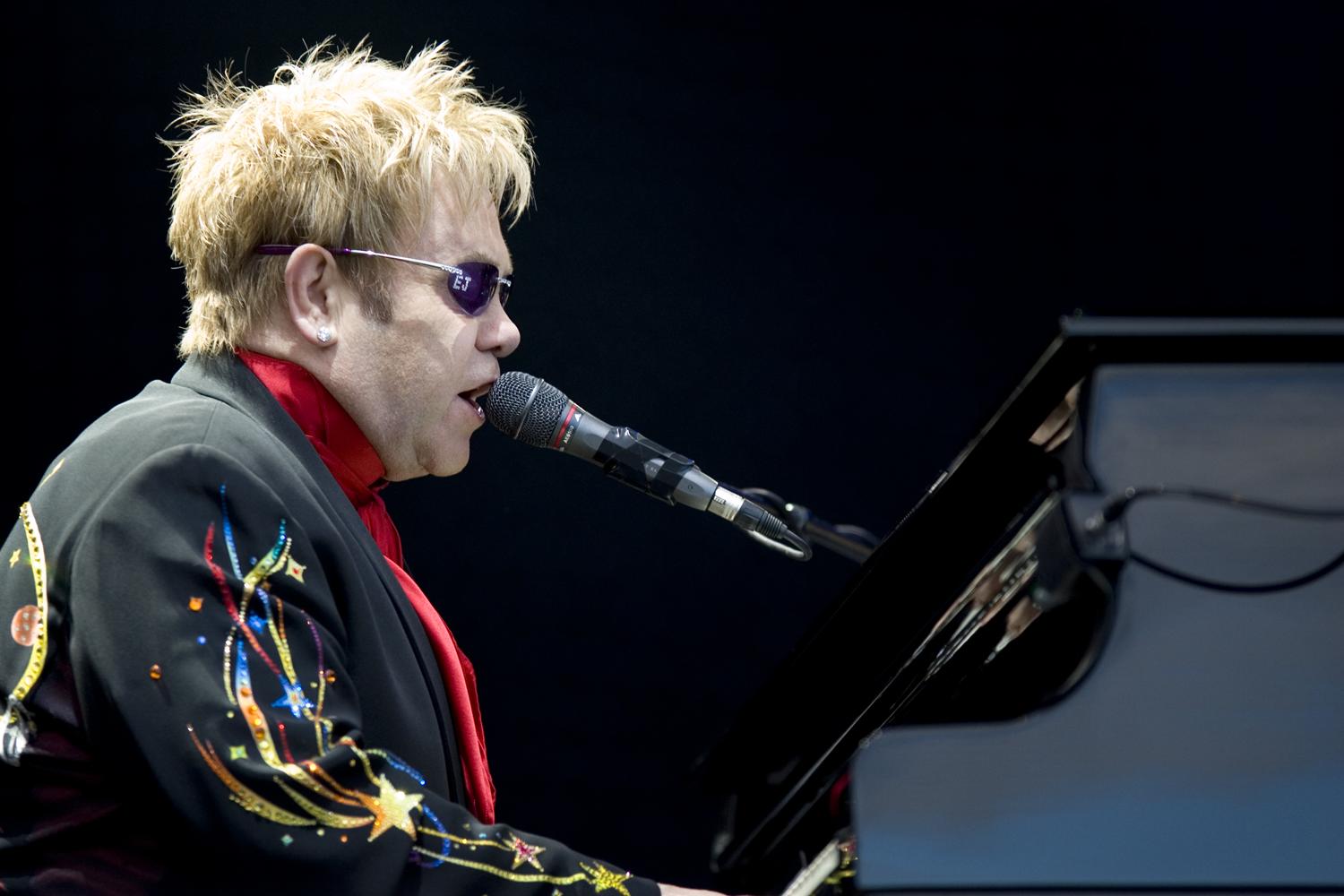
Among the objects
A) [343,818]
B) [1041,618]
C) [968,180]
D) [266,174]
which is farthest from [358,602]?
[968,180]

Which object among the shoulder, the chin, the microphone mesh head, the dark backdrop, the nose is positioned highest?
the dark backdrop

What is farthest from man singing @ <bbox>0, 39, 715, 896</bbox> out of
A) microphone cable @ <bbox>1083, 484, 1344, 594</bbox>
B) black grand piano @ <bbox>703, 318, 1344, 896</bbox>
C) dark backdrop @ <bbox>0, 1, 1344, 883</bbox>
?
dark backdrop @ <bbox>0, 1, 1344, 883</bbox>

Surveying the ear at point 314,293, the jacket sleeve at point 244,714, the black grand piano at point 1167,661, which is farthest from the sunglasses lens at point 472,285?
the black grand piano at point 1167,661

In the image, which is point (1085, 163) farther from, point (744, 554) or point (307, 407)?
point (307, 407)

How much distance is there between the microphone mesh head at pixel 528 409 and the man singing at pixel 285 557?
40mm

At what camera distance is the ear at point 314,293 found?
5.23 ft

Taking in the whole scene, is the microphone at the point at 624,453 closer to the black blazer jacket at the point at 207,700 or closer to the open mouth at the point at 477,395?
the open mouth at the point at 477,395

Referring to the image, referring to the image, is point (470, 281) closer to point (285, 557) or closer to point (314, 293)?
point (314, 293)

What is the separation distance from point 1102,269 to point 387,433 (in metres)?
1.79

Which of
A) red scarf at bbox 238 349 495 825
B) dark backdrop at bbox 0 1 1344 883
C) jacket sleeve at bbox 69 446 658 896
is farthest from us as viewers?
dark backdrop at bbox 0 1 1344 883

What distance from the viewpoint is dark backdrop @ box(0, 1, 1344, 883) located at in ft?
9.29

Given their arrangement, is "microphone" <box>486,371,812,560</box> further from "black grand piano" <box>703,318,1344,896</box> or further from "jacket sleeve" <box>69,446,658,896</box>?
"black grand piano" <box>703,318,1344,896</box>

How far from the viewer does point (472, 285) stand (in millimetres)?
1682

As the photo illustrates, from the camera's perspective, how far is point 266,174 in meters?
1.61
